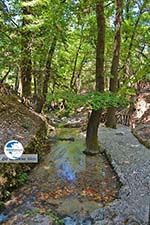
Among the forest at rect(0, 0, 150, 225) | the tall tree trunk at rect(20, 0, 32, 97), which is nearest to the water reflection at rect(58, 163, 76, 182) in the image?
the forest at rect(0, 0, 150, 225)

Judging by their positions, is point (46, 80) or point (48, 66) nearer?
point (48, 66)

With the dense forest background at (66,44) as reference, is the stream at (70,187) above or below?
below

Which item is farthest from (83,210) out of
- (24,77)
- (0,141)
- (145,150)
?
(24,77)

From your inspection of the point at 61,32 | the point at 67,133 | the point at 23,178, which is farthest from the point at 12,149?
the point at 67,133

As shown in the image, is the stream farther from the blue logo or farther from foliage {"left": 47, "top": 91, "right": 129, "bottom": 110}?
foliage {"left": 47, "top": 91, "right": 129, "bottom": 110}

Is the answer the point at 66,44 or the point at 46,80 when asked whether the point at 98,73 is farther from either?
the point at 46,80

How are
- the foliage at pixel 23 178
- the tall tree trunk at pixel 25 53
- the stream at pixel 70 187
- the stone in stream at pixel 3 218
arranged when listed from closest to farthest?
1. the stone in stream at pixel 3 218
2. the stream at pixel 70 187
3. the foliage at pixel 23 178
4. the tall tree trunk at pixel 25 53

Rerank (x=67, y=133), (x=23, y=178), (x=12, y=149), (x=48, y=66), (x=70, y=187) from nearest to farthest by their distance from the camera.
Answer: (x=12, y=149) → (x=70, y=187) → (x=23, y=178) → (x=48, y=66) → (x=67, y=133)

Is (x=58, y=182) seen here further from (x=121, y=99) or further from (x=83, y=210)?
(x=121, y=99)

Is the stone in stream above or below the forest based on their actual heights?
below

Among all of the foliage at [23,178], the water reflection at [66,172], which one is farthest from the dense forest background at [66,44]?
the foliage at [23,178]

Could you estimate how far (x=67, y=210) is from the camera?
6.89 m

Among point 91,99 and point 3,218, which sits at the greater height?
point 91,99

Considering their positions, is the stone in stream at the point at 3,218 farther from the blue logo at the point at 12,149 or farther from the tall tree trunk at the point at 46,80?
the tall tree trunk at the point at 46,80
